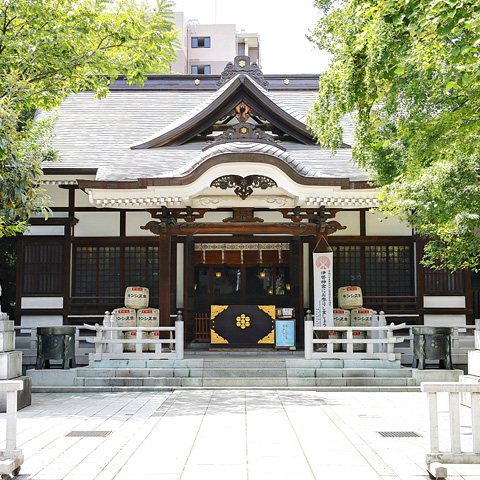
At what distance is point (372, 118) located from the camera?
9.12 m

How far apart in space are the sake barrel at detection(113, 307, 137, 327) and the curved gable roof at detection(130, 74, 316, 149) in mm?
4572

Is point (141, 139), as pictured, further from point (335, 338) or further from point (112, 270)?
point (335, 338)

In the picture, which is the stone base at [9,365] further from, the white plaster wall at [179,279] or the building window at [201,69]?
the building window at [201,69]

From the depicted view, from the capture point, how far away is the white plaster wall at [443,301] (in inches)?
586

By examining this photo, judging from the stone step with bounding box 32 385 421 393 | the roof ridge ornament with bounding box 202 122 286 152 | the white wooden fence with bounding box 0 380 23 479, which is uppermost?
the roof ridge ornament with bounding box 202 122 286 152

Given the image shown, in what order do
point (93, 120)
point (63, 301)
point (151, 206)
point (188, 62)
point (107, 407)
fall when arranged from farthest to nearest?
point (188, 62) → point (93, 120) → point (63, 301) → point (151, 206) → point (107, 407)

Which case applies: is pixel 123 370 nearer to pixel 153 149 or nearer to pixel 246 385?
pixel 246 385

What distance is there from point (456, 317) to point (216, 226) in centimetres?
675

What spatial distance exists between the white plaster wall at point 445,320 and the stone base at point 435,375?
2.96m

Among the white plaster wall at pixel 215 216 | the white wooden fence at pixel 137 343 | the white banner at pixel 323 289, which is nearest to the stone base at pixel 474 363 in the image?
the white banner at pixel 323 289

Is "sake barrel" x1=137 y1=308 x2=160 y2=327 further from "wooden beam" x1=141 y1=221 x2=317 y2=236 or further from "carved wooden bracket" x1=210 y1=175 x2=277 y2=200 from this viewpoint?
"carved wooden bracket" x1=210 y1=175 x2=277 y2=200

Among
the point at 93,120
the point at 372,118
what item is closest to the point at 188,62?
the point at 93,120

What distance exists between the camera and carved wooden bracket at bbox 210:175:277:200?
43.0ft

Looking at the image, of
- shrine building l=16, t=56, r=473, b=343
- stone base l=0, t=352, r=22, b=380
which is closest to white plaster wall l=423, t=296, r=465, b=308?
shrine building l=16, t=56, r=473, b=343
